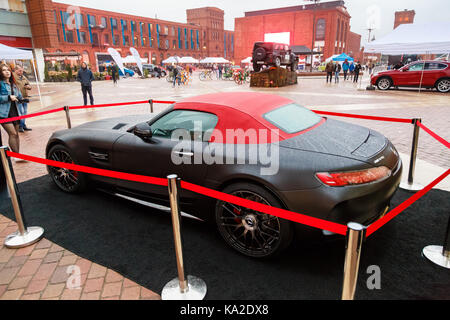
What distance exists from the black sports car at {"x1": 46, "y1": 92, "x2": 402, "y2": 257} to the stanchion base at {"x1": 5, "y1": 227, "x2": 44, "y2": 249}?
911mm

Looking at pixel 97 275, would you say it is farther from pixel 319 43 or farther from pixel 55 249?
pixel 319 43

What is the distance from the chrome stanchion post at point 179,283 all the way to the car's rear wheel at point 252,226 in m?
0.55

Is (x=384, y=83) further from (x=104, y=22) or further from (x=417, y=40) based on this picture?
(x=104, y=22)

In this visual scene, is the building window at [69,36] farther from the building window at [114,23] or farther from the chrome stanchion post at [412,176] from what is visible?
the chrome stanchion post at [412,176]

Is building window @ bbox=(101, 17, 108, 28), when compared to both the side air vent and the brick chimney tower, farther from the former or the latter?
the brick chimney tower

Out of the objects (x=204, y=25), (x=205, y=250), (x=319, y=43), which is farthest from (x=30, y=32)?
(x=204, y=25)

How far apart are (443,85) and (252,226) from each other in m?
17.9

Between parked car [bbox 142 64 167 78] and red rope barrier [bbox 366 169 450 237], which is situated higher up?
parked car [bbox 142 64 167 78]

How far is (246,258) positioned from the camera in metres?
2.92

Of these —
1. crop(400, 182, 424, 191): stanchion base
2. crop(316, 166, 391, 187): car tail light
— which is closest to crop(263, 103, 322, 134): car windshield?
crop(316, 166, 391, 187): car tail light

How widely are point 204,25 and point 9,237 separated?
116341mm

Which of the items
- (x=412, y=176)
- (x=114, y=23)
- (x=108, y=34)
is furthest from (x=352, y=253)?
(x=114, y=23)

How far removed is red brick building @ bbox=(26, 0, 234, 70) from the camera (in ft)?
101
